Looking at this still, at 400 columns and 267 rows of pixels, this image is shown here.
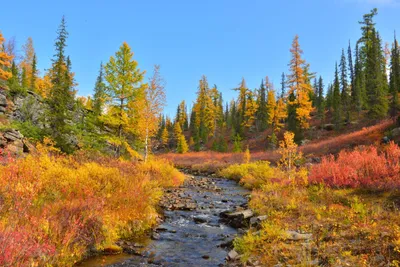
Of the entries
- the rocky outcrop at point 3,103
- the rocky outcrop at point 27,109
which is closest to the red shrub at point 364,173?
the rocky outcrop at point 27,109

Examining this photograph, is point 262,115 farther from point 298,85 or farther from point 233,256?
point 233,256

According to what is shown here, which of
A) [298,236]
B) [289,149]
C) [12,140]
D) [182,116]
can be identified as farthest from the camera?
[182,116]

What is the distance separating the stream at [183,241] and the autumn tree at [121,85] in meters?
11.4

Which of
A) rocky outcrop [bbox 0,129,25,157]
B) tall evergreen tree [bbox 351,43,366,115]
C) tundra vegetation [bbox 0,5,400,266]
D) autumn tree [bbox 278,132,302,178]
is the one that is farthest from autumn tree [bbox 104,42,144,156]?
tall evergreen tree [bbox 351,43,366,115]

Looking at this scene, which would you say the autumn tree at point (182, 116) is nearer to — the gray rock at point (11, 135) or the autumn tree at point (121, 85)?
the autumn tree at point (121, 85)

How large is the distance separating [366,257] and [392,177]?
6.04 m

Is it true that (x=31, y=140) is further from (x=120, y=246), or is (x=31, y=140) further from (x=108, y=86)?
(x=120, y=246)

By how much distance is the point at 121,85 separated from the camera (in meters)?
22.6

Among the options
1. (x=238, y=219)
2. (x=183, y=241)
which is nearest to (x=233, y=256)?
(x=183, y=241)

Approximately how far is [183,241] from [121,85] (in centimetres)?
1739

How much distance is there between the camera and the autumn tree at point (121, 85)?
2241cm

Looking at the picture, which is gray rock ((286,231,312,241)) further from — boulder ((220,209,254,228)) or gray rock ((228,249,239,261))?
boulder ((220,209,254,228))

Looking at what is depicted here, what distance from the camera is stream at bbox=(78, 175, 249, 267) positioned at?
6531mm

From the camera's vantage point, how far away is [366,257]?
4969 millimetres
